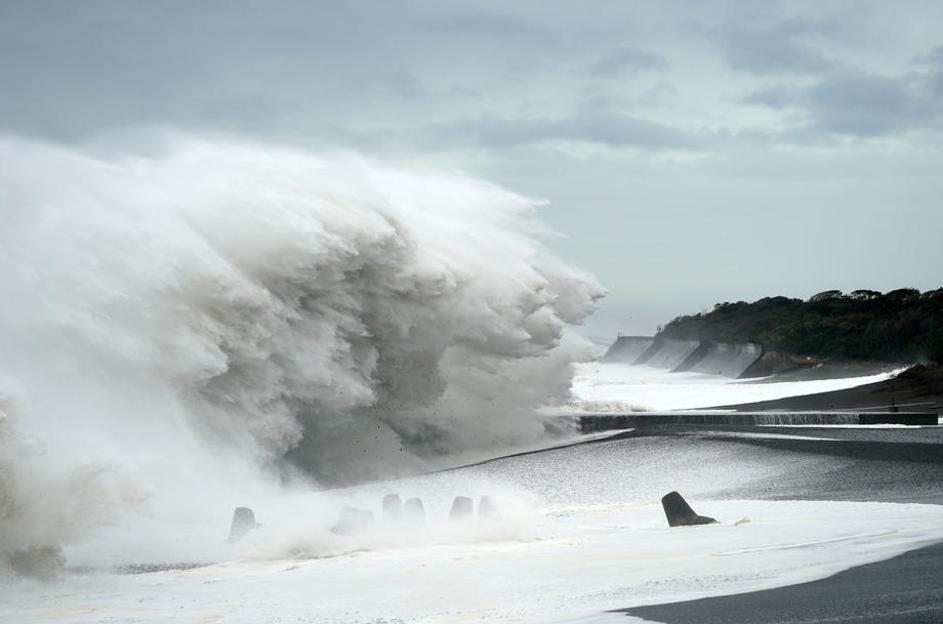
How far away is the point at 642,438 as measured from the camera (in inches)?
1069

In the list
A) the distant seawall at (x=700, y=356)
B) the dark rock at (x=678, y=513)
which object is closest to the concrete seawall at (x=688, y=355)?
the distant seawall at (x=700, y=356)

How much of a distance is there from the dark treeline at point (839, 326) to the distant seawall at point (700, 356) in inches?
65.3

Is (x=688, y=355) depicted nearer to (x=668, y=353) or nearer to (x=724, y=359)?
(x=668, y=353)

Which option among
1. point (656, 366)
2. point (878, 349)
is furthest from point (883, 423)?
point (656, 366)

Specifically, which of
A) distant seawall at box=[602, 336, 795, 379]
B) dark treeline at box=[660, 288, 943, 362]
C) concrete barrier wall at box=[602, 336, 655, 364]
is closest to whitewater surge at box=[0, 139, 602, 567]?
dark treeline at box=[660, 288, 943, 362]

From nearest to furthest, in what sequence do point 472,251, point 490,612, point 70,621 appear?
point 490,612 < point 70,621 < point 472,251

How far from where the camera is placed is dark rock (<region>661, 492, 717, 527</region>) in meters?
12.4

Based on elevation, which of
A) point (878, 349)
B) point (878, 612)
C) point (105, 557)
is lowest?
point (878, 612)

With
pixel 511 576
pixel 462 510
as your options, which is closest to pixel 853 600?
pixel 511 576

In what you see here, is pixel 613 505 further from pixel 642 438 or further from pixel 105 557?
pixel 642 438

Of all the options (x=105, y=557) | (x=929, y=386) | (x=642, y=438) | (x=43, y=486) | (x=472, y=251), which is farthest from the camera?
(x=929, y=386)

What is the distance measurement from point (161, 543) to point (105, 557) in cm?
117

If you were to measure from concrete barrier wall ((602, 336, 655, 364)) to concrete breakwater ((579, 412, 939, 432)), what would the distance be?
349 feet

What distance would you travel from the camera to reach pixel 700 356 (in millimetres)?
114062
